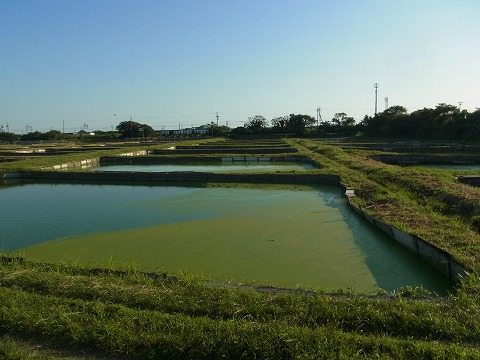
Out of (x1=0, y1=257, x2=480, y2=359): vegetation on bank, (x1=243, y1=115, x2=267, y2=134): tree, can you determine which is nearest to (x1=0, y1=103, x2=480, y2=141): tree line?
(x1=243, y1=115, x2=267, y2=134): tree

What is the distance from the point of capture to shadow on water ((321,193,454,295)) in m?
4.35

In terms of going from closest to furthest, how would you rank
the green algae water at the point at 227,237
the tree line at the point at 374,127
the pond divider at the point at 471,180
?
1. the green algae water at the point at 227,237
2. the pond divider at the point at 471,180
3. the tree line at the point at 374,127

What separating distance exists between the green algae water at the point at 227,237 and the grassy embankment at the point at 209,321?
950 mm

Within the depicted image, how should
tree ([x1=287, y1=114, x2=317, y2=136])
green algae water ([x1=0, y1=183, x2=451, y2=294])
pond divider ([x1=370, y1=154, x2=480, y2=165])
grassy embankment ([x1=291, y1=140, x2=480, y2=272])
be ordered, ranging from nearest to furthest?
green algae water ([x1=0, y1=183, x2=451, y2=294])
grassy embankment ([x1=291, y1=140, x2=480, y2=272])
pond divider ([x1=370, y1=154, x2=480, y2=165])
tree ([x1=287, y1=114, x2=317, y2=136])

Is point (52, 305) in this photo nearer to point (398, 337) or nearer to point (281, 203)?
point (398, 337)

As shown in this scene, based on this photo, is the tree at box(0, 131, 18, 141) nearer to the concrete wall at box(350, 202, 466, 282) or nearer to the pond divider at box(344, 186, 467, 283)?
the pond divider at box(344, 186, 467, 283)

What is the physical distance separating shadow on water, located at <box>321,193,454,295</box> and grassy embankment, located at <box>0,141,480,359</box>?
506 mm

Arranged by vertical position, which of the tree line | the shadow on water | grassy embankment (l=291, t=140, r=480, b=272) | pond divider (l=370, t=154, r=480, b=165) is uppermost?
the tree line

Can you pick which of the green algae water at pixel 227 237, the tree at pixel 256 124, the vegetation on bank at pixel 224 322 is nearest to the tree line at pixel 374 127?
the tree at pixel 256 124

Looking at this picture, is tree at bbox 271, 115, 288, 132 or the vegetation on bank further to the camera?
tree at bbox 271, 115, 288, 132

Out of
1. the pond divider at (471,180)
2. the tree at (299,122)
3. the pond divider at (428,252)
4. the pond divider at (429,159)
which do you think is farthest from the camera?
the tree at (299,122)

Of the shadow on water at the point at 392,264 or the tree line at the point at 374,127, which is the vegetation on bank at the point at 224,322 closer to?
the shadow on water at the point at 392,264

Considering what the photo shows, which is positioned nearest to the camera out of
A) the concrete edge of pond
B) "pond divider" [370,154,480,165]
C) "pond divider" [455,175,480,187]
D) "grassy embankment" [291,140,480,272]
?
"grassy embankment" [291,140,480,272]

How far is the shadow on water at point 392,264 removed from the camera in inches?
171
